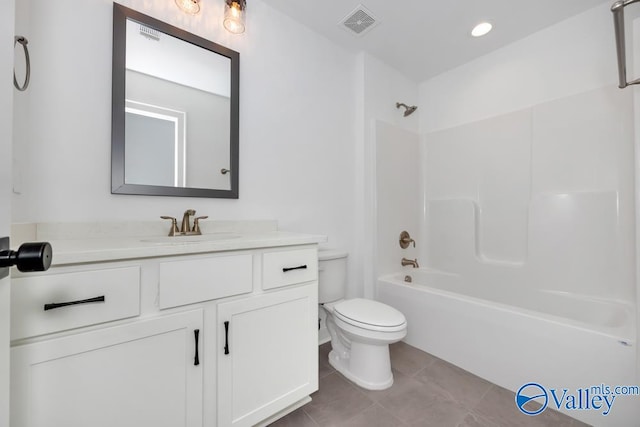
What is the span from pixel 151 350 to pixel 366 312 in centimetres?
109

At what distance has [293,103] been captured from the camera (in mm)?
1799

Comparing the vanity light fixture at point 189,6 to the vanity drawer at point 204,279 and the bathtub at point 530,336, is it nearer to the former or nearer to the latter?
the vanity drawer at point 204,279

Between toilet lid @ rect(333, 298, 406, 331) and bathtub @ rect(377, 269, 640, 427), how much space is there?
0.45m

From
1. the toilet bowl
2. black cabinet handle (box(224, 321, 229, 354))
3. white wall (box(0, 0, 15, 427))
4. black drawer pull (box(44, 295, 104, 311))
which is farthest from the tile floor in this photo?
white wall (box(0, 0, 15, 427))

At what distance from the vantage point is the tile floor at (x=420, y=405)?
126 cm

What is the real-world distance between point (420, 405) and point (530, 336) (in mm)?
710

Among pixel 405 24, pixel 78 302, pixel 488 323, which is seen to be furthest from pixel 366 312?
pixel 405 24

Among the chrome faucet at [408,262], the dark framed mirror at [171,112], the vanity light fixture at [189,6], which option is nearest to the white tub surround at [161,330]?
the dark framed mirror at [171,112]

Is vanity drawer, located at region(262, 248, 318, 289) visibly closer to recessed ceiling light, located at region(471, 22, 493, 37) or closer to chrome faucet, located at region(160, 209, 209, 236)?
chrome faucet, located at region(160, 209, 209, 236)

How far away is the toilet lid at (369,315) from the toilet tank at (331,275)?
0.35 ft

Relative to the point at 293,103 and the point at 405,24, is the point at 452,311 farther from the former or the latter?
the point at 405,24

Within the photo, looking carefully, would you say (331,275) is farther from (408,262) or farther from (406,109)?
(406,109)

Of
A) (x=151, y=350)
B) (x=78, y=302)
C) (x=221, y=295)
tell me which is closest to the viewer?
(x=78, y=302)

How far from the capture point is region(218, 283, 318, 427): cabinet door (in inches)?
39.7
